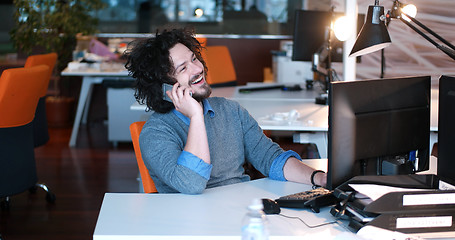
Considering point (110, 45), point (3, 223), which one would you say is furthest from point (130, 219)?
point (110, 45)

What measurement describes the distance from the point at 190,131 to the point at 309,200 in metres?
0.46

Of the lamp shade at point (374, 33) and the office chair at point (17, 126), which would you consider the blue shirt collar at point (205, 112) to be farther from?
the office chair at point (17, 126)

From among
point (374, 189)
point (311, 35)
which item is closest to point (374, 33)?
point (374, 189)

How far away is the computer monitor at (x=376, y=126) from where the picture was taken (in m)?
1.70

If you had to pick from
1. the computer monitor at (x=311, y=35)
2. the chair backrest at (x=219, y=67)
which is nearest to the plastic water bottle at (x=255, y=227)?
the computer monitor at (x=311, y=35)

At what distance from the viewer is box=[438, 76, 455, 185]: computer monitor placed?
1741 millimetres

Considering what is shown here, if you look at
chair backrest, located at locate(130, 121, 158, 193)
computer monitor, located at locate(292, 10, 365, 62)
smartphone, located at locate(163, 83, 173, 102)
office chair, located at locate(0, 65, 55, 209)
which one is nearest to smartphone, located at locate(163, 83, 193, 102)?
smartphone, located at locate(163, 83, 173, 102)

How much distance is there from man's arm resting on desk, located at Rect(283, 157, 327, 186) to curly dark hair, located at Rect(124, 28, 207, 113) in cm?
48

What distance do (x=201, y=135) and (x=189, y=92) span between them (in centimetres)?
19

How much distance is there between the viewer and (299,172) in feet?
7.09

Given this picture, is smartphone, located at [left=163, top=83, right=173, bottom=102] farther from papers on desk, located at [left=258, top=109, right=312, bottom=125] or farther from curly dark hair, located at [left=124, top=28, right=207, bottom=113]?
papers on desk, located at [left=258, top=109, right=312, bottom=125]

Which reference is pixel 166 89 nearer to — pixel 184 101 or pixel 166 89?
pixel 166 89

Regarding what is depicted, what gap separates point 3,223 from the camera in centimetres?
366

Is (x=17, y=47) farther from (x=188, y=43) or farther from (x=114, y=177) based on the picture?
(x=188, y=43)
